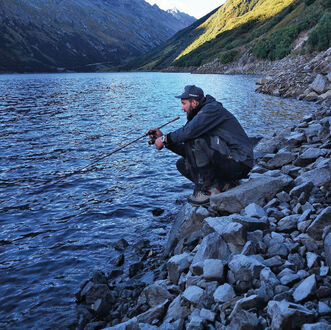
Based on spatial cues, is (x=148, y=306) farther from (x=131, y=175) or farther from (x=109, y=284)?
(x=131, y=175)

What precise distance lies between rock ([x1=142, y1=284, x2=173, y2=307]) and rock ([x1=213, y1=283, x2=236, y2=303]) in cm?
122

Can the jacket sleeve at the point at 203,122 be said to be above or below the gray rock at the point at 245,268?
above

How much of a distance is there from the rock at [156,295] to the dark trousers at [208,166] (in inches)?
117

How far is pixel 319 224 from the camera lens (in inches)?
191

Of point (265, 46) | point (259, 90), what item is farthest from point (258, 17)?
point (259, 90)

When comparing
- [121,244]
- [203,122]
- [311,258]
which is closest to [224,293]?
[311,258]

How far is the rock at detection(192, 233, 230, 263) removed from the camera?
5.30 metres

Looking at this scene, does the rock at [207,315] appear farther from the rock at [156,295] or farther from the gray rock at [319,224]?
the gray rock at [319,224]

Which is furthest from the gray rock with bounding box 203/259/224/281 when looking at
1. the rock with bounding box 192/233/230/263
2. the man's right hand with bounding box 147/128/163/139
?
the man's right hand with bounding box 147/128/163/139

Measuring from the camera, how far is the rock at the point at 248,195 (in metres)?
7.04

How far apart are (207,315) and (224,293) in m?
0.37

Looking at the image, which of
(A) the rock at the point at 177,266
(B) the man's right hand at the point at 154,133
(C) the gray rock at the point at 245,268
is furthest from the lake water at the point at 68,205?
(C) the gray rock at the point at 245,268

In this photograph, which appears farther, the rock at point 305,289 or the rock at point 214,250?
the rock at point 214,250

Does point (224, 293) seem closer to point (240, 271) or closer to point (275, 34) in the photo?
point (240, 271)
